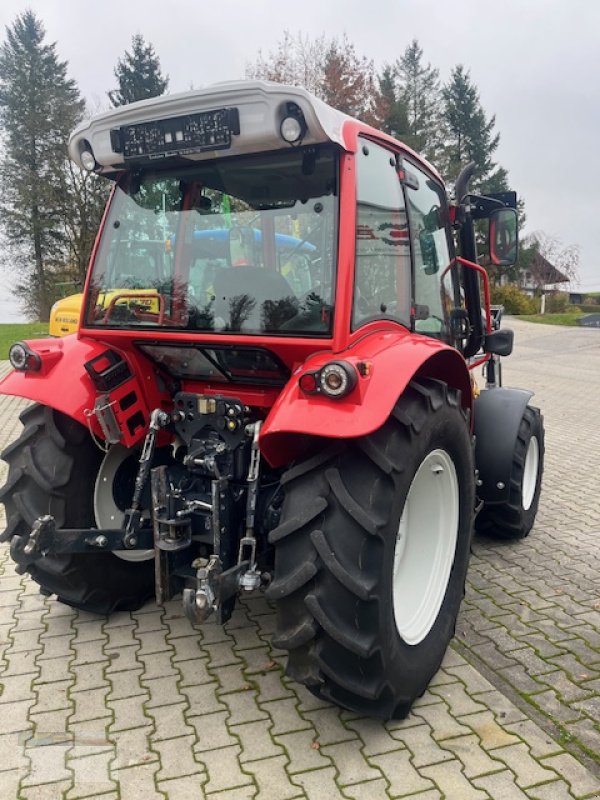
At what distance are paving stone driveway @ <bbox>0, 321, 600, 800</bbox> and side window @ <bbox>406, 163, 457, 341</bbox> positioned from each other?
1.65 meters

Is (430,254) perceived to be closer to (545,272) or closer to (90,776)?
(90,776)

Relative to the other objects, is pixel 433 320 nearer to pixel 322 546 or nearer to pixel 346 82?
pixel 322 546

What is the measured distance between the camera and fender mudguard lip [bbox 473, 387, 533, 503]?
430cm

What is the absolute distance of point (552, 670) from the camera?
313cm

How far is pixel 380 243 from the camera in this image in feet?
9.51

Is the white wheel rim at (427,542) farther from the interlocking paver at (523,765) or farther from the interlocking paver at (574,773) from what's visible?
the interlocking paver at (574,773)

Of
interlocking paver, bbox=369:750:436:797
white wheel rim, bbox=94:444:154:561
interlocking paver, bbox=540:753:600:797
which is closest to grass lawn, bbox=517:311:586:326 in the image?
white wheel rim, bbox=94:444:154:561

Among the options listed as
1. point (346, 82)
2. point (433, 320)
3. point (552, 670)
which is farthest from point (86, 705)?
point (346, 82)

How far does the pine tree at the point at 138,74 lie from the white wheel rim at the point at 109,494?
1271 inches

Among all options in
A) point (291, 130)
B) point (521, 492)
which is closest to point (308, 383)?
point (291, 130)

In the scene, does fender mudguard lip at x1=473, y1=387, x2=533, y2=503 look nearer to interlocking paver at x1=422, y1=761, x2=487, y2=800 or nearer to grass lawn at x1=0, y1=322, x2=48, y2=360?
interlocking paver at x1=422, y1=761, x2=487, y2=800

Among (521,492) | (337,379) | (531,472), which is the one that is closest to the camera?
(337,379)

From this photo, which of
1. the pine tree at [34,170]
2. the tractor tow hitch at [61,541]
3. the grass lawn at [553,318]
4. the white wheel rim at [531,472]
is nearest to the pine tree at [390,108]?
the grass lawn at [553,318]

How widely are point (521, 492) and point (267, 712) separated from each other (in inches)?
94.0
